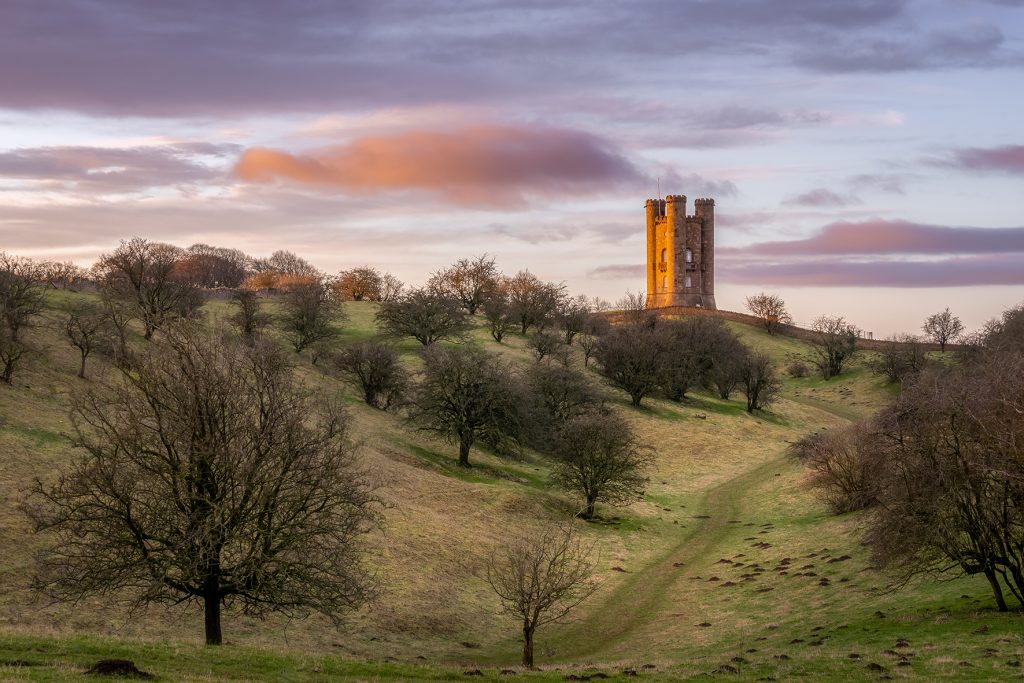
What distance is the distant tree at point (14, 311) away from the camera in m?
54.1

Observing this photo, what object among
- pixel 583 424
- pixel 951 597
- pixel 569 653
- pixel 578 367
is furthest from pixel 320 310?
pixel 951 597

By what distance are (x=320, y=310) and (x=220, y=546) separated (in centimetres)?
6491

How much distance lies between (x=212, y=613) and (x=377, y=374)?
156ft

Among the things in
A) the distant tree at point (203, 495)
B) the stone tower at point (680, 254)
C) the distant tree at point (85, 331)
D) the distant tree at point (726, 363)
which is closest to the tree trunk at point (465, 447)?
the distant tree at point (85, 331)

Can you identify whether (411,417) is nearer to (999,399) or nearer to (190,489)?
(190,489)

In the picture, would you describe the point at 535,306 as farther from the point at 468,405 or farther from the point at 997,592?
the point at 997,592

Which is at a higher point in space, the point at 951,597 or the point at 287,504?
the point at 287,504

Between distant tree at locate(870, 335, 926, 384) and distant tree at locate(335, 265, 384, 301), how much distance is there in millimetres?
72562

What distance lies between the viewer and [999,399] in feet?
96.0

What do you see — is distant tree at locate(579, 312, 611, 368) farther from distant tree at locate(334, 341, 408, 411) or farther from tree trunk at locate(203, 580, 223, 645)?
tree trunk at locate(203, 580, 223, 645)

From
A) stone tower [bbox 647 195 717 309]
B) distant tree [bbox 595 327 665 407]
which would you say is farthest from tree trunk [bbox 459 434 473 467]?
stone tower [bbox 647 195 717 309]

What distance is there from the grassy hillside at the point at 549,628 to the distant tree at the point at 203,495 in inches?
73.4

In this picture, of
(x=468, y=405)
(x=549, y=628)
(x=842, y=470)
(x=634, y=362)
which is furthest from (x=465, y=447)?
(x=634, y=362)

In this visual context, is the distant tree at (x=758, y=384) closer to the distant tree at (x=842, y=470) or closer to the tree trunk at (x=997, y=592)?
the distant tree at (x=842, y=470)
